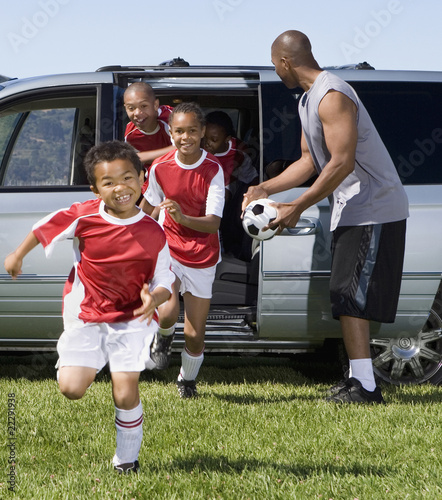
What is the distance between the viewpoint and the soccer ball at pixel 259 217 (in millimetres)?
4340

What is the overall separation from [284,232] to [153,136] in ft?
3.55

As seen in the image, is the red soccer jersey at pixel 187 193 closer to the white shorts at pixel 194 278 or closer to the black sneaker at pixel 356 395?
the white shorts at pixel 194 278

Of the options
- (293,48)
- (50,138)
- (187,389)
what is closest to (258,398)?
(187,389)

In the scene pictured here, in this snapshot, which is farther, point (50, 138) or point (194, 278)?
point (50, 138)

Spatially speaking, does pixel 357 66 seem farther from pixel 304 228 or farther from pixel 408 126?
pixel 304 228

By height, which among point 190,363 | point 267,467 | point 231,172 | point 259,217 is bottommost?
point 190,363

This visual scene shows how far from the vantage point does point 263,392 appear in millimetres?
5000

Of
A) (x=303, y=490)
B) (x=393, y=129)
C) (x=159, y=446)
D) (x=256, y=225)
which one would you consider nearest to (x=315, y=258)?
(x=256, y=225)

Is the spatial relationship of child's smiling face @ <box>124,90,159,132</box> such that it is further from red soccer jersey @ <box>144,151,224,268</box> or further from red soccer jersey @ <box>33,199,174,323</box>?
red soccer jersey @ <box>33,199,174,323</box>

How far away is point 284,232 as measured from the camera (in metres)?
4.74

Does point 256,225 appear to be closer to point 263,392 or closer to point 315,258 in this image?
point 315,258

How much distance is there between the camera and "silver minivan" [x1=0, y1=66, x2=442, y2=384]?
482 cm

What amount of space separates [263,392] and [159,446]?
4.89ft

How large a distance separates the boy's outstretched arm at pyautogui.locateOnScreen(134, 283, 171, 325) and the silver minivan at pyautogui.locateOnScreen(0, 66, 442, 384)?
173cm
